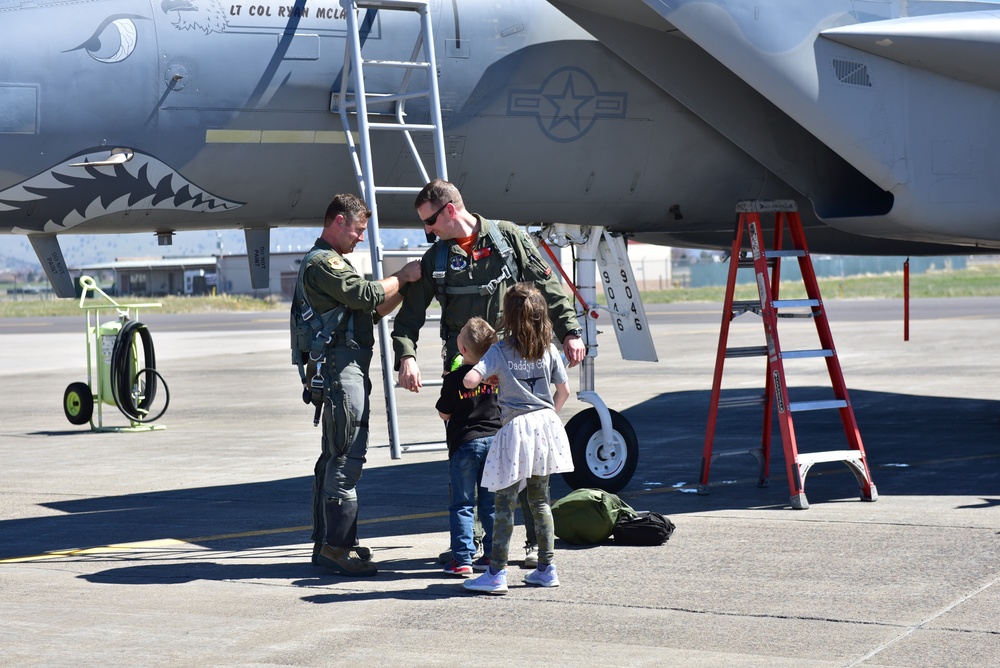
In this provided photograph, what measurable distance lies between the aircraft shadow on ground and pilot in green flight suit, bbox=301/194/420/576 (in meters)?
0.66

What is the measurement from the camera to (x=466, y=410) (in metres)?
7.06

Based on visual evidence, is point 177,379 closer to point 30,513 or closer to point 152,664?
point 30,513

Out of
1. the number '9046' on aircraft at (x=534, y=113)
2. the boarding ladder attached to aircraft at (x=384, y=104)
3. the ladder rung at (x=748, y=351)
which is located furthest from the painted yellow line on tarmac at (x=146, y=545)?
the ladder rung at (x=748, y=351)

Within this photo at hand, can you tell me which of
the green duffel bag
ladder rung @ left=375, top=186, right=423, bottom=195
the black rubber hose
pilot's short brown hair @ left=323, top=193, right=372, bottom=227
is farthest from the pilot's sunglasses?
the black rubber hose

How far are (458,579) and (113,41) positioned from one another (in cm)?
411

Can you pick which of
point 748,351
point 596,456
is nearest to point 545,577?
point 596,456

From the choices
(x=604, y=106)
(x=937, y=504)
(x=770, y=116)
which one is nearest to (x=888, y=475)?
(x=937, y=504)

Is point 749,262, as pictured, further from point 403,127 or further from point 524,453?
point 524,453

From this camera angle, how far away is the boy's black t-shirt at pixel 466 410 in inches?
277

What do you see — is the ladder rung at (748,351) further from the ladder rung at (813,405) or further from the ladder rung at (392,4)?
the ladder rung at (392,4)

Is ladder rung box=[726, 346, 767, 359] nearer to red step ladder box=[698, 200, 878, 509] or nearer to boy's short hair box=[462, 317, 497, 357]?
red step ladder box=[698, 200, 878, 509]

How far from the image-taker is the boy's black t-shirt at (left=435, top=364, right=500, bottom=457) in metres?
7.04

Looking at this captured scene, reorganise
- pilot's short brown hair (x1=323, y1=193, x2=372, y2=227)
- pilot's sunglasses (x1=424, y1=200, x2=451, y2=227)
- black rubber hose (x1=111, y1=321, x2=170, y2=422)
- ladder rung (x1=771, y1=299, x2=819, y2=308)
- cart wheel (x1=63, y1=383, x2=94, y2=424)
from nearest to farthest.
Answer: pilot's sunglasses (x1=424, y1=200, x2=451, y2=227)
pilot's short brown hair (x1=323, y1=193, x2=372, y2=227)
ladder rung (x1=771, y1=299, x2=819, y2=308)
black rubber hose (x1=111, y1=321, x2=170, y2=422)
cart wheel (x1=63, y1=383, x2=94, y2=424)

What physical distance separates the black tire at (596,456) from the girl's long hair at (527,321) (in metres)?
3.00
